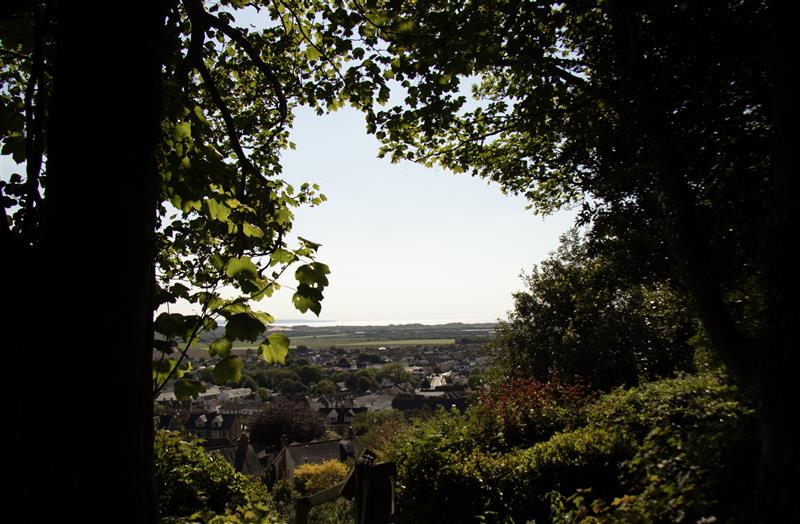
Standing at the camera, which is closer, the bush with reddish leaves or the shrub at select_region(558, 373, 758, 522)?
the shrub at select_region(558, 373, 758, 522)

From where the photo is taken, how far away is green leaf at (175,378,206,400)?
2.17 m

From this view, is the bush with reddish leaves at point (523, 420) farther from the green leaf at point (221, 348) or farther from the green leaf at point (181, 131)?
the green leaf at point (181, 131)

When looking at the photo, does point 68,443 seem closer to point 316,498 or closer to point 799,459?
point 799,459

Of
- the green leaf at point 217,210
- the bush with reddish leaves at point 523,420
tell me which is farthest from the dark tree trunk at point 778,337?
the bush with reddish leaves at point 523,420

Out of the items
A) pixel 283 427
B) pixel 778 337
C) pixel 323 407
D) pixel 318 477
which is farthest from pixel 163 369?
pixel 323 407

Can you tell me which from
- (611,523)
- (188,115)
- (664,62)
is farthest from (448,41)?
(611,523)

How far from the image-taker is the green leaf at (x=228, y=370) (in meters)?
2.00

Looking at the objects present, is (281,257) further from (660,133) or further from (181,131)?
(660,133)

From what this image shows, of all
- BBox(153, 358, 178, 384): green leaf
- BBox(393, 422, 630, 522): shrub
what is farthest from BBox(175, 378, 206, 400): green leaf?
BBox(393, 422, 630, 522): shrub

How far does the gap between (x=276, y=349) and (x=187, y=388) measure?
21.3 inches

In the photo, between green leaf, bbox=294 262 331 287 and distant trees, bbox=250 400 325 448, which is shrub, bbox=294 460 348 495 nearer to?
distant trees, bbox=250 400 325 448

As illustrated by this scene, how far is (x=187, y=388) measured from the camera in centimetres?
223

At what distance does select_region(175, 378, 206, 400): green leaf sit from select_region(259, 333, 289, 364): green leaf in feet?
1.33

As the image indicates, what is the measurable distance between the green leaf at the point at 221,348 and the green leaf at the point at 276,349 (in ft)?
0.66
